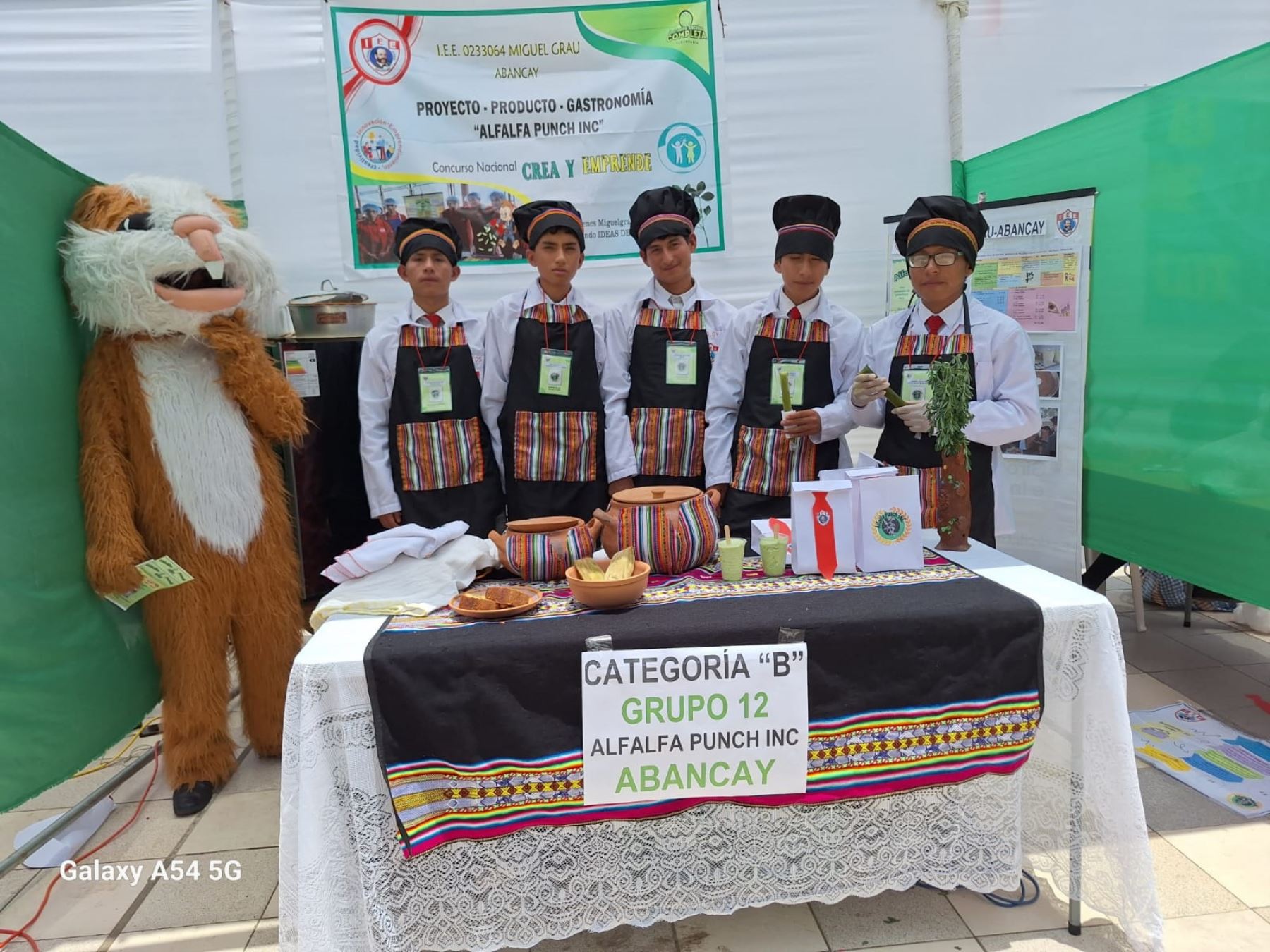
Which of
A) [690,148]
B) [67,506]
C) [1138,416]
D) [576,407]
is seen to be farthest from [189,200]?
[1138,416]

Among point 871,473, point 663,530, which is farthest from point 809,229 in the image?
point 663,530

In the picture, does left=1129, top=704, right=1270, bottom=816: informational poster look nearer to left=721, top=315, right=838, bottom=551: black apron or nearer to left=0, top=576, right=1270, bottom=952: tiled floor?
left=0, top=576, right=1270, bottom=952: tiled floor

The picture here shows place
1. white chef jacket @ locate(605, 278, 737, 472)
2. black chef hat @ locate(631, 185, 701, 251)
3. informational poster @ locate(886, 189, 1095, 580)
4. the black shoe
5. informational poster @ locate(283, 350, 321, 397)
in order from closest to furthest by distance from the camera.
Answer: the black shoe < black chef hat @ locate(631, 185, 701, 251) < white chef jacket @ locate(605, 278, 737, 472) < informational poster @ locate(283, 350, 321, 397) < informational poster @ locate(886, 189, 1095, 580)

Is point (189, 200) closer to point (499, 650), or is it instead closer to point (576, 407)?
point (576, 407)

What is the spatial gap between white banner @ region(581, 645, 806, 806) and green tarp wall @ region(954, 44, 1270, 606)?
179cm

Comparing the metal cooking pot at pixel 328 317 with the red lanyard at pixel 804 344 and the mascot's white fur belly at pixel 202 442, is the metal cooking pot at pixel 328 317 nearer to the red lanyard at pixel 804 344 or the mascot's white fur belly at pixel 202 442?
the mascot's white fur belly at pixel 202 442

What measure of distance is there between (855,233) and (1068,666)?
250cm

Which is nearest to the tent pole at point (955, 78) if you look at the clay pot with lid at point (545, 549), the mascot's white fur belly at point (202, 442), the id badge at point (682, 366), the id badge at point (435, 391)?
the id badge at point (682, 366)

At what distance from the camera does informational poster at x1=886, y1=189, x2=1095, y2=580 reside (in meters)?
3.12

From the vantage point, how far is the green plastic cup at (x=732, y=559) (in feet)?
5.80

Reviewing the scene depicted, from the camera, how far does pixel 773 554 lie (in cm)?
180

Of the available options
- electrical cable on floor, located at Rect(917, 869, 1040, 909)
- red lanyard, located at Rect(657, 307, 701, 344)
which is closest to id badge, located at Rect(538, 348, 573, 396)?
red lanyard, located at Rect(657, 307, 701, 344)

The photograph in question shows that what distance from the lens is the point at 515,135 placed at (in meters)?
Result: 3.43
